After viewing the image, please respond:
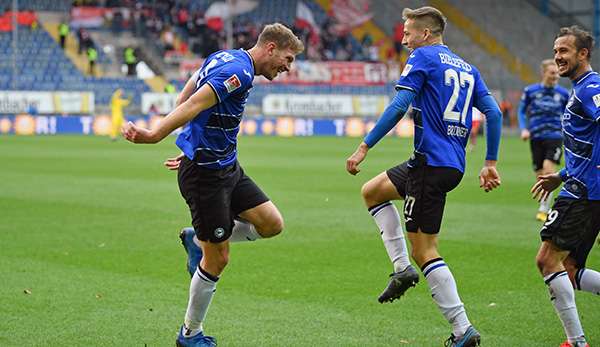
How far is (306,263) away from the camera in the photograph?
1021cm

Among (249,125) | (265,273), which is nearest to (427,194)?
(265,273)

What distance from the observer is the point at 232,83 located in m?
6.18

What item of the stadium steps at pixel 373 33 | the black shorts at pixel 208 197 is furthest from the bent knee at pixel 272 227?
the stadium steps at pixel 373 33

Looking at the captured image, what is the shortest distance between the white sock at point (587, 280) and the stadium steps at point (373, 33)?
47.3 metres

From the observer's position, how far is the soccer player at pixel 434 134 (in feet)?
20.6

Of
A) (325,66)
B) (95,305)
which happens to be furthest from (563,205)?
(325,66)

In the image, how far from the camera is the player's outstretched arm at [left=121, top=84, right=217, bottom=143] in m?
5.82

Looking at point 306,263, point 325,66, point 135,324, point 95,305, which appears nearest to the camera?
point 135,324

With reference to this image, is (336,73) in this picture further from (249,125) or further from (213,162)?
(213,162)

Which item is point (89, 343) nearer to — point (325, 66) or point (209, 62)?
point (209, 62)

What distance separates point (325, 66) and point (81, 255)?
38.7 metres

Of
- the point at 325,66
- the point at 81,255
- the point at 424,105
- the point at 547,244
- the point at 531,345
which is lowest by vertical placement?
the point at 325,66

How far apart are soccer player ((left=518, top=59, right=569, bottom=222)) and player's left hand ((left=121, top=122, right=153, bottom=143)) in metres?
9.68

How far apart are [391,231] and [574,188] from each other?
1372 millimetres
